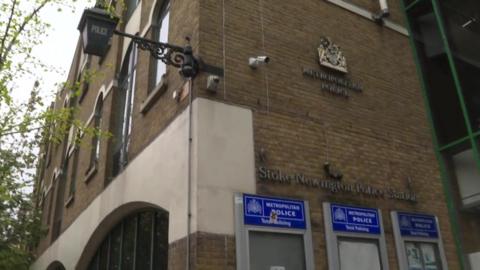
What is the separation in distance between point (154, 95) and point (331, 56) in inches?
124

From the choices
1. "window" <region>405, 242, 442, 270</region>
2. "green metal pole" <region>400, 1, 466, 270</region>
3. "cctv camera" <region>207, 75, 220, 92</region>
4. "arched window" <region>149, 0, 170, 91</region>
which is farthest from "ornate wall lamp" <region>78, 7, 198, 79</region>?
"green metal pole" <region>400, 1, 466, 270</region>

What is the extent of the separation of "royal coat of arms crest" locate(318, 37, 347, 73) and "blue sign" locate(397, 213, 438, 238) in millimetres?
2712

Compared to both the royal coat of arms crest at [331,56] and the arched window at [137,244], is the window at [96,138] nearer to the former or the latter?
the arched window at [137,244]

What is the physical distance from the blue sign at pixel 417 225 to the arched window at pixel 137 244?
3883 mm

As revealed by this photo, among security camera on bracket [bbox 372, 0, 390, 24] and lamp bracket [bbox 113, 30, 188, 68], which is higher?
security camera on bracket [bbox 372, 0, 390, 24]

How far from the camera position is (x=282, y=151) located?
23.5 ft

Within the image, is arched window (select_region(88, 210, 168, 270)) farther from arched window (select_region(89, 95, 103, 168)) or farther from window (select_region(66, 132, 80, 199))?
window (select_region(66, 132, 80, 199))

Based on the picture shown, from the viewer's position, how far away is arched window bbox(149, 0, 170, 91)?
367 inches

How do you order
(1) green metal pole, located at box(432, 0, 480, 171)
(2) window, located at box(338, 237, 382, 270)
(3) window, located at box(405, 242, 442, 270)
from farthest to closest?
(1) green metal pole, located at box(432, 0, 480, 171) → (3) window, located at box(405, 242, 442, 270) → (2) window, located at box(338, 237, 382, 270)

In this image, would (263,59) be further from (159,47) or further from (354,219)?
(354,219)

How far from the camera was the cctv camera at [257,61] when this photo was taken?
7205mm

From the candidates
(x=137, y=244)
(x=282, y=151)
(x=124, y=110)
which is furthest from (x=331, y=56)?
(x=124, y=110)

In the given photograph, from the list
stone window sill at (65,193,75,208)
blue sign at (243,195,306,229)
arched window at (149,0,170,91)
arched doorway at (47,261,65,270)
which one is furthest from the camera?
arched doorway at (47,261,65,270)

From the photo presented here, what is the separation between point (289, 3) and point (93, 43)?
354 cm
